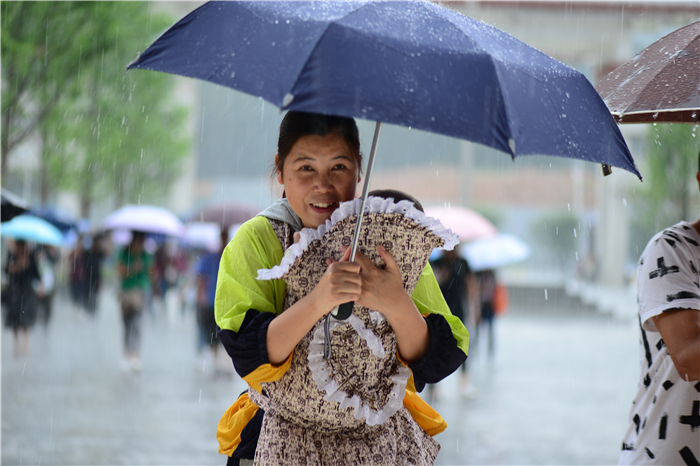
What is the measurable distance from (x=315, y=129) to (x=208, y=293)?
23.6 ft

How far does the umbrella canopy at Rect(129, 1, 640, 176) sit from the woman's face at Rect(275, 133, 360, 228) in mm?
350

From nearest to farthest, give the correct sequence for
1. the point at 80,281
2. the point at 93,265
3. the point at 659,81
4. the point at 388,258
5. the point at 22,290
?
the point at 388,258 < the point at 659,81 < the point at 22,290 < the point at 93,265 < the point at 80,281

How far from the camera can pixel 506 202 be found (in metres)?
34.3

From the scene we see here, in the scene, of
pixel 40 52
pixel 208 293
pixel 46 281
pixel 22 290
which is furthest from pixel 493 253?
pixel 46 281

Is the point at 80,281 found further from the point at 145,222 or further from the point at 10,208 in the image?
the point at 10,208

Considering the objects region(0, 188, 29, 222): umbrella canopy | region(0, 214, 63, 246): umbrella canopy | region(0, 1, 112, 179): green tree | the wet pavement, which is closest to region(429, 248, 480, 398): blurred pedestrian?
the wet pavement

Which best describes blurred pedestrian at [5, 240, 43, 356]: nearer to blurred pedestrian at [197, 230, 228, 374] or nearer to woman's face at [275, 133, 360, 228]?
blurred pedestrian at [197, 230, 228, 374]

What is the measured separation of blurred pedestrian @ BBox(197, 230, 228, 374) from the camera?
29.3ft

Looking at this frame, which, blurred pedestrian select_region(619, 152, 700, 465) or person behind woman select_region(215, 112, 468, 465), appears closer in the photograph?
person behind woman select_region(215, 112, 468, 465)

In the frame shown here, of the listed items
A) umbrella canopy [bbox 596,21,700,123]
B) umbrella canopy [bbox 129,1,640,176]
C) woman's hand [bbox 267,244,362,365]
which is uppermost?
umbrella canopy [bbox 596,21,700,123]

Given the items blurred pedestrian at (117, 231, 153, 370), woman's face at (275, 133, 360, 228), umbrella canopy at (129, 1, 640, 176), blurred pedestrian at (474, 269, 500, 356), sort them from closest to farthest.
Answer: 1. umbrella canopy at (129, 1, 640, 176)
2. woman's face at (275, 133, 360, 228)
3. blurred pedestrian at (117, 231, 153, 370)
4. blurred pedestrian at (474, 269, 500, 356)

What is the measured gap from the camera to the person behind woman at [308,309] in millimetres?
1873

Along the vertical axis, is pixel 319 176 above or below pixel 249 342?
above

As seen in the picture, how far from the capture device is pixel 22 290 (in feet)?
32.5
